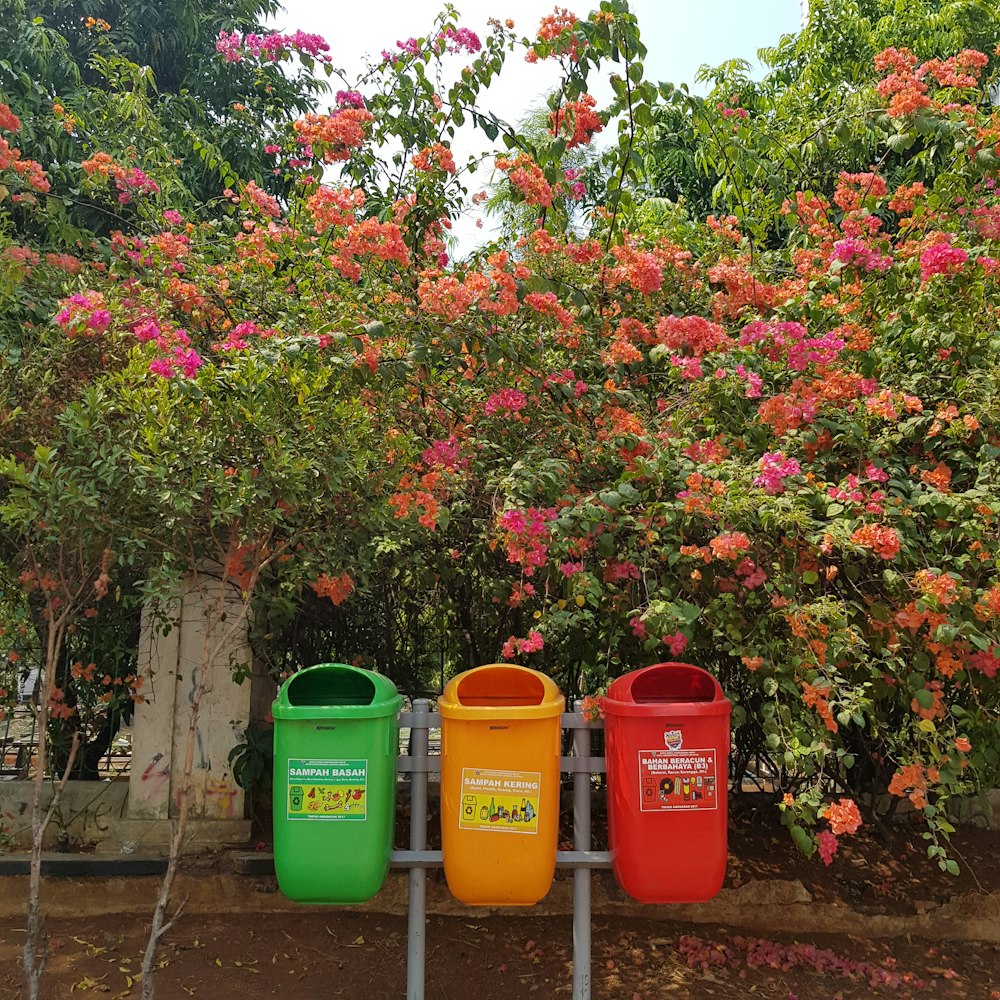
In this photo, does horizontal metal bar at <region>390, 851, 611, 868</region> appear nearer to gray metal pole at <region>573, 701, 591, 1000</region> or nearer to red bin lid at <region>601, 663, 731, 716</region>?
gray metal pole at <region>573, 701, 591, 1000</region>

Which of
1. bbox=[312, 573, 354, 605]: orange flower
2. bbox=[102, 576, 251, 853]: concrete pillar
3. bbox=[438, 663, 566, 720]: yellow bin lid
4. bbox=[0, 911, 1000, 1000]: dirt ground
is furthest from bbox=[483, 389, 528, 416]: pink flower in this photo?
bbox=[0, 911, 1000, 1000]: dirt ground

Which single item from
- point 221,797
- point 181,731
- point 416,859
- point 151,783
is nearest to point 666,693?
Result: point 416,859

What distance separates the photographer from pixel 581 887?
9.98 feet

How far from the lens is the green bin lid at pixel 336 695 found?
9.25 ft

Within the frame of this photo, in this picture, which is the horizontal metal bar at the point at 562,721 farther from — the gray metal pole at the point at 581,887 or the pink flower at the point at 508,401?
the pink flower at the point at 508,401

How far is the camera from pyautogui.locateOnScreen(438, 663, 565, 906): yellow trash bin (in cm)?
284

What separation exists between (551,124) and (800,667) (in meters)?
2.64

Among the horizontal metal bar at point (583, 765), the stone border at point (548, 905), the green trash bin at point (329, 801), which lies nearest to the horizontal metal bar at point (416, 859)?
the green trash bin at point (329, 801)

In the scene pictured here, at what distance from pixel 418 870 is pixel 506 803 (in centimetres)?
48

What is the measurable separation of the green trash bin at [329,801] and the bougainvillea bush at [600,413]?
58cm

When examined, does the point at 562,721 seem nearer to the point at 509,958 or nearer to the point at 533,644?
the point at 533,644

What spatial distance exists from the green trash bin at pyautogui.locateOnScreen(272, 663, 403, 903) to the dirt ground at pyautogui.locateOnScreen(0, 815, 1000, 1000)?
82cm

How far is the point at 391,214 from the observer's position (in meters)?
3.99

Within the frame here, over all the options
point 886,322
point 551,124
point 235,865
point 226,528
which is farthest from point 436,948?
point 551,124
